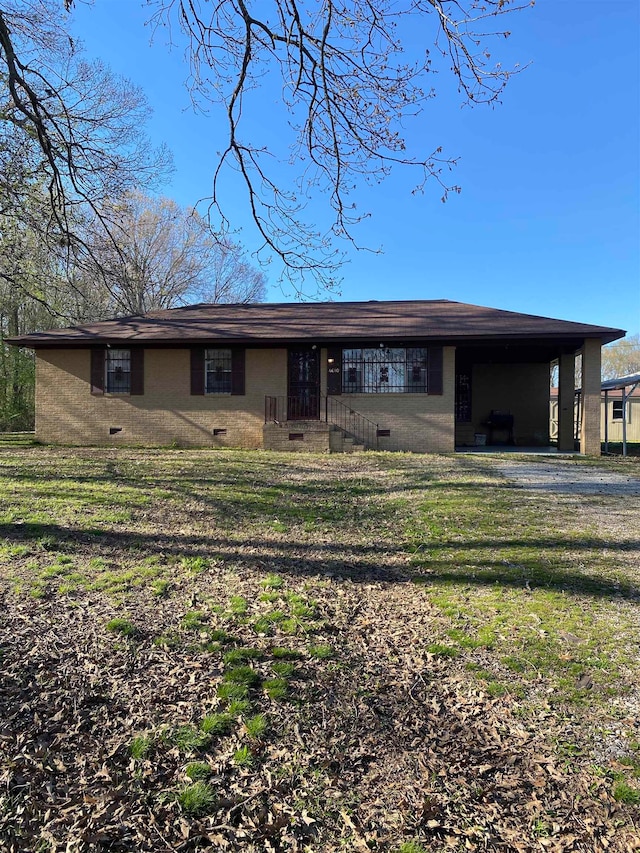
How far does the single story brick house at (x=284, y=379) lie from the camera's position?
13945 mm

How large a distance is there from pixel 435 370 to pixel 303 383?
374 centimetres

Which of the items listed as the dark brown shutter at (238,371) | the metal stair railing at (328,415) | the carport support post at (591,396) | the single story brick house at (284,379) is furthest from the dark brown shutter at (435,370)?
the dark brown shutter at (238,371)

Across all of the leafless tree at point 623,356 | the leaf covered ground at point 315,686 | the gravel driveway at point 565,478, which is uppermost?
the leafless tree at point 623,356

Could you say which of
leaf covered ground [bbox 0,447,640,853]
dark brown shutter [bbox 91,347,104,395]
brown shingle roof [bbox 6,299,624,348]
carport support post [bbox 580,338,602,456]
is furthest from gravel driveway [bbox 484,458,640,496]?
dark brown shutter [bbox 91,347,104,395]

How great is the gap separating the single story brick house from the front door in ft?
0.10

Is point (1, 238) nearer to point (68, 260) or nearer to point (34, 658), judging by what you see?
point (68, 260)

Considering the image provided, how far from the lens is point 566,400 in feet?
50.4

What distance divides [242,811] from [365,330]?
515 inches

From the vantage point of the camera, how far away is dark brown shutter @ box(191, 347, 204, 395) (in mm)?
14820

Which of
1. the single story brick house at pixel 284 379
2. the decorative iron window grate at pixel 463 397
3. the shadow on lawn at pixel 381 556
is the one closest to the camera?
the shadow on lawn at pixel 381 556

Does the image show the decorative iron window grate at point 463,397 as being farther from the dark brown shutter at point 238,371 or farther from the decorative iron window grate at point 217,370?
the decorative iron window grate at point 217,370

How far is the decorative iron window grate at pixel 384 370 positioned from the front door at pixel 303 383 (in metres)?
0.86

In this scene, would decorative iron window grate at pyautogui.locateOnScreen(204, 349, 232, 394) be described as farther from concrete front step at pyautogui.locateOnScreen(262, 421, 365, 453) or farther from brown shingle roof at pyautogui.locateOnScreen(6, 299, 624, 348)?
concrete front step at pyautogui.locateOnScreen(262, 421, 365, 453)

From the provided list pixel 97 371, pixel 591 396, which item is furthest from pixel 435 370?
pixel 97 371
